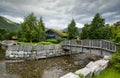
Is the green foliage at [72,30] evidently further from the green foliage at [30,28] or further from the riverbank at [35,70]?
the riverbank at [35,70]

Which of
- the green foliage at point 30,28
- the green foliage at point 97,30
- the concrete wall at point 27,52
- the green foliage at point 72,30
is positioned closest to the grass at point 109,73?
the concrete wall at point 27,52

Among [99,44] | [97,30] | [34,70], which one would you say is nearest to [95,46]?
[99,44]

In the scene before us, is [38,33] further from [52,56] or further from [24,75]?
[24,75]

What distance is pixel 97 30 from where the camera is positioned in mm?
46594

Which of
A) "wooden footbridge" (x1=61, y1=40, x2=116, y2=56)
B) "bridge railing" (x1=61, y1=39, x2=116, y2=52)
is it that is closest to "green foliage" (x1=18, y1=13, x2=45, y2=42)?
"wooden footbridge" (x1=61, y1=40, x2=116, y2=56)

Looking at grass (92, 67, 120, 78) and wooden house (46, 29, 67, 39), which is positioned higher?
wooden house (46, 29, 67, 39)

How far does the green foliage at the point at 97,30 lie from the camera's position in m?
46.5

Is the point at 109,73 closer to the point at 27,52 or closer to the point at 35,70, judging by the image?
the point at 35,70

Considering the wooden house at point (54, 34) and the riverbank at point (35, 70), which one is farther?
the wooden house at point (54, 34)

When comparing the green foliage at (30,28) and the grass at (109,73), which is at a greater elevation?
the green foliage at (30,28)

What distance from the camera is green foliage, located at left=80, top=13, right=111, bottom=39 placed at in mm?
46469

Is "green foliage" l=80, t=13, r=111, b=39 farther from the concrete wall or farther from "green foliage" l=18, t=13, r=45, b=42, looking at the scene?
the concrete wall

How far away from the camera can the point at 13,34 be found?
7262 cm

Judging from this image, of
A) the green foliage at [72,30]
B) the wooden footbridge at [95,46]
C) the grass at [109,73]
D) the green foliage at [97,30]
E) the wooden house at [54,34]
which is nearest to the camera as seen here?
the grass at [109,73]
